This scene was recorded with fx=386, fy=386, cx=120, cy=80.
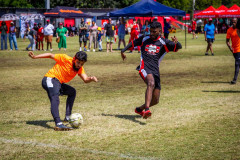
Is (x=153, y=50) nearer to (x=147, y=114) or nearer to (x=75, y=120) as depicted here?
(x=147, y=114)

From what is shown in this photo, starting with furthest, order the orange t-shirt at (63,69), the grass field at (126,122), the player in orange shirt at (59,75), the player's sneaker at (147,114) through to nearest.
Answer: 1. the player's sneaker at (147,114)
2. the orange t-shirt at (63,69)
3. the player in orange shirt at (59,75)
4. the grass field at (126,122)

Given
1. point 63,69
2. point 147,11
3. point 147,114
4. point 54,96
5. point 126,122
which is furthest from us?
point 147,11

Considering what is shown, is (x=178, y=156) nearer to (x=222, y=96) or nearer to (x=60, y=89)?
(x=60, y=89)

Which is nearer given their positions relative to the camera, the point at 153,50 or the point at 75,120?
the point at 75,120

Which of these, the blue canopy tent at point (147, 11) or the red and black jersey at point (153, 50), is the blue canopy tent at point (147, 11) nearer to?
the blue canopy tent at point (147, 11)

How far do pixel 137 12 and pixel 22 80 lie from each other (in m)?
14.7

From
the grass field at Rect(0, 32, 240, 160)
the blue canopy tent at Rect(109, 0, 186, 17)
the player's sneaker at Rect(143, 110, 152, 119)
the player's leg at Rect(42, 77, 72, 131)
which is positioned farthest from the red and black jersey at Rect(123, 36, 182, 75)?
the blue canopy tent at Rect(109, 0, 186, 17)

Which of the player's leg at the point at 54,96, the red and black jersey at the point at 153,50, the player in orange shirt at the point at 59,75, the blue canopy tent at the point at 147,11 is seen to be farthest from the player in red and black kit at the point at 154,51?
the blue canopy tent at the point at 147,11

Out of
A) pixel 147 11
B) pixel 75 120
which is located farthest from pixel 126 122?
pixel 147 11

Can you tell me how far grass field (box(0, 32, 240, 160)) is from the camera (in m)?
5.57

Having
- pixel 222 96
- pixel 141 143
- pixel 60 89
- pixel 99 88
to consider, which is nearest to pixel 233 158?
pixel 141 143

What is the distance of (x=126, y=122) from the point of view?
293 inches

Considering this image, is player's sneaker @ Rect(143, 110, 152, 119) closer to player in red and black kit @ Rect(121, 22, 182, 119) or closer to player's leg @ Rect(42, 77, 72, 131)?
player in red and black kit @ Rect(121, 22, 182, 119)

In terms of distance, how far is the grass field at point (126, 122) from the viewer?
557 centimetres
